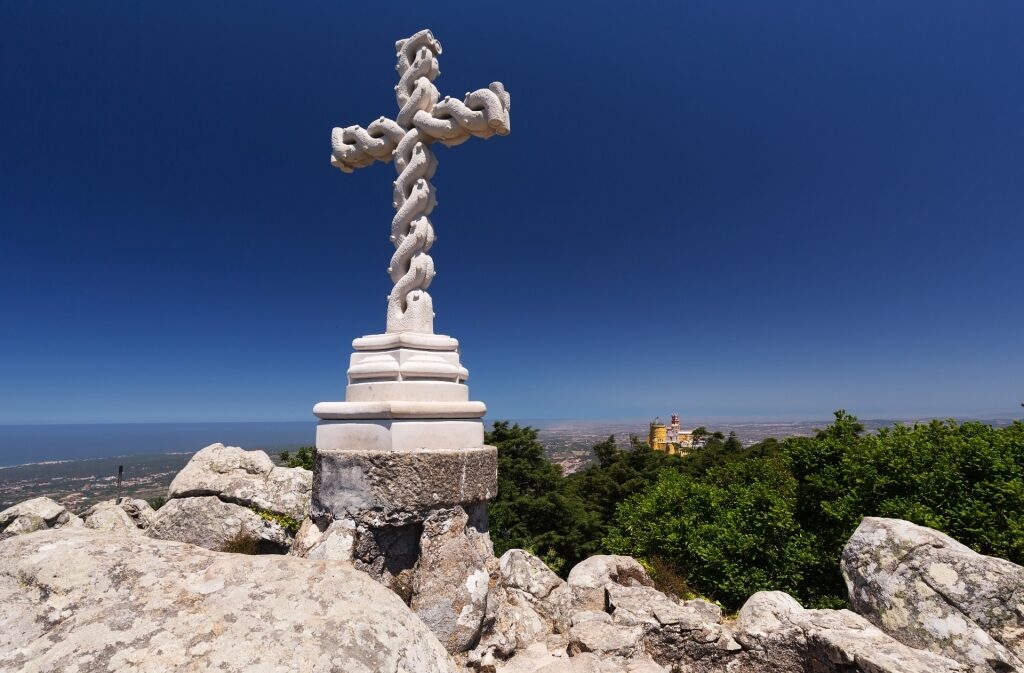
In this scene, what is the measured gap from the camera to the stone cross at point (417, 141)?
5070 mm

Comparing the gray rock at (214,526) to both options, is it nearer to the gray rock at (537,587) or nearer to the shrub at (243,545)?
the shrub at (243,545)

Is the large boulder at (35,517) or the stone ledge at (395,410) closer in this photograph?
the stone ledge at (395,410)

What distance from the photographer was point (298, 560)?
90.4 inches

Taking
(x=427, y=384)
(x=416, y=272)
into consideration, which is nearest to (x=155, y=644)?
(x=427, y=384)

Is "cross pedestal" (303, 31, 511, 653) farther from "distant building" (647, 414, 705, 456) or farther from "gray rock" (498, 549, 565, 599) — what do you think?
"distant building" (647, 414, 705, 456)

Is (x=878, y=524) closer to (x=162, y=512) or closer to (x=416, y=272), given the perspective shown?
(x=416, y=272)

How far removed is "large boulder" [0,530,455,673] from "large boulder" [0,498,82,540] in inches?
183

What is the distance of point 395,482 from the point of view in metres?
4.25

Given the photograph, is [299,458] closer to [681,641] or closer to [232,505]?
[232,505]

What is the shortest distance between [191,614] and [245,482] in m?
3.98

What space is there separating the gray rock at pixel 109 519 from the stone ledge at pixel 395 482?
2892 mm

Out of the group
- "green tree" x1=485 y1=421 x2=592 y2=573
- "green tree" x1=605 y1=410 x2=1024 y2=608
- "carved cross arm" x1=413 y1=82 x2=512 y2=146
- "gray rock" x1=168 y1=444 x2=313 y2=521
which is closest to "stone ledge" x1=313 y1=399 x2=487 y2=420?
"gray rock" x1=168 y1=444 x2=313 y2=521

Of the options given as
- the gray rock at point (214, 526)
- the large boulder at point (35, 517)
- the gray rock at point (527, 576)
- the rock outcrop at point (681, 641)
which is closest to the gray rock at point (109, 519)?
the large boulder at point (35, 517)

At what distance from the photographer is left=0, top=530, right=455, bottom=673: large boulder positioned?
171 centimetres
